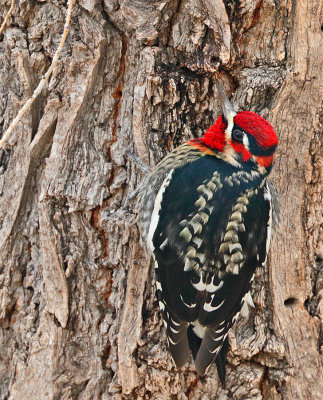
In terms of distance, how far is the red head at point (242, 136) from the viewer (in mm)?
2381

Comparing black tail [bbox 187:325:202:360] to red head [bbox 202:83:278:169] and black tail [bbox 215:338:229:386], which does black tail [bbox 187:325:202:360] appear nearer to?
black tail [bbox 215:338:229:386]

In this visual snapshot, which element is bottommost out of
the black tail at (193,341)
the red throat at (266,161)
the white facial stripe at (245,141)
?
the black tail at (193,341)

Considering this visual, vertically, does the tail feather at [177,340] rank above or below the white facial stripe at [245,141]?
below

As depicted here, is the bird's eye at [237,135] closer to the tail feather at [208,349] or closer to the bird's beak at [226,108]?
the bird's beak at [226,108]

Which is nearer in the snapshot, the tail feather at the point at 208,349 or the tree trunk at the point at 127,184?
the tail feather at the point at 208,349

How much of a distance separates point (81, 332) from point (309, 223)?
1.18 metres

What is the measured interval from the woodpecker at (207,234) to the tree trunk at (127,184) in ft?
0.34

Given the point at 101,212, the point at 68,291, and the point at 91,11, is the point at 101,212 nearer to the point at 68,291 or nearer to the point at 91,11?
the point at 68,291

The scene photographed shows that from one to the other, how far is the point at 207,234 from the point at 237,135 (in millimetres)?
495

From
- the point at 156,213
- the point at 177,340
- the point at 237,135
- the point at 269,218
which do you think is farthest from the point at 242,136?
the point at 177,340

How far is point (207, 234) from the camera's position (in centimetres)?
238

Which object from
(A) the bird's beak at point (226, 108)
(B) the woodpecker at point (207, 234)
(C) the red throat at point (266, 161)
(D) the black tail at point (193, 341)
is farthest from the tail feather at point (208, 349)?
(A) the bird's beak at point (226, 108)

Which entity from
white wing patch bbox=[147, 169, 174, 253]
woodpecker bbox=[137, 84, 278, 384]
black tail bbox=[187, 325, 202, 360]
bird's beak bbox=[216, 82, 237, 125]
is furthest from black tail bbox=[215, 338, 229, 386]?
bird's beak bbox=[216, 82, 237, 125]

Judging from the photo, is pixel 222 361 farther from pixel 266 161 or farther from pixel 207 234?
pixel 266 161
